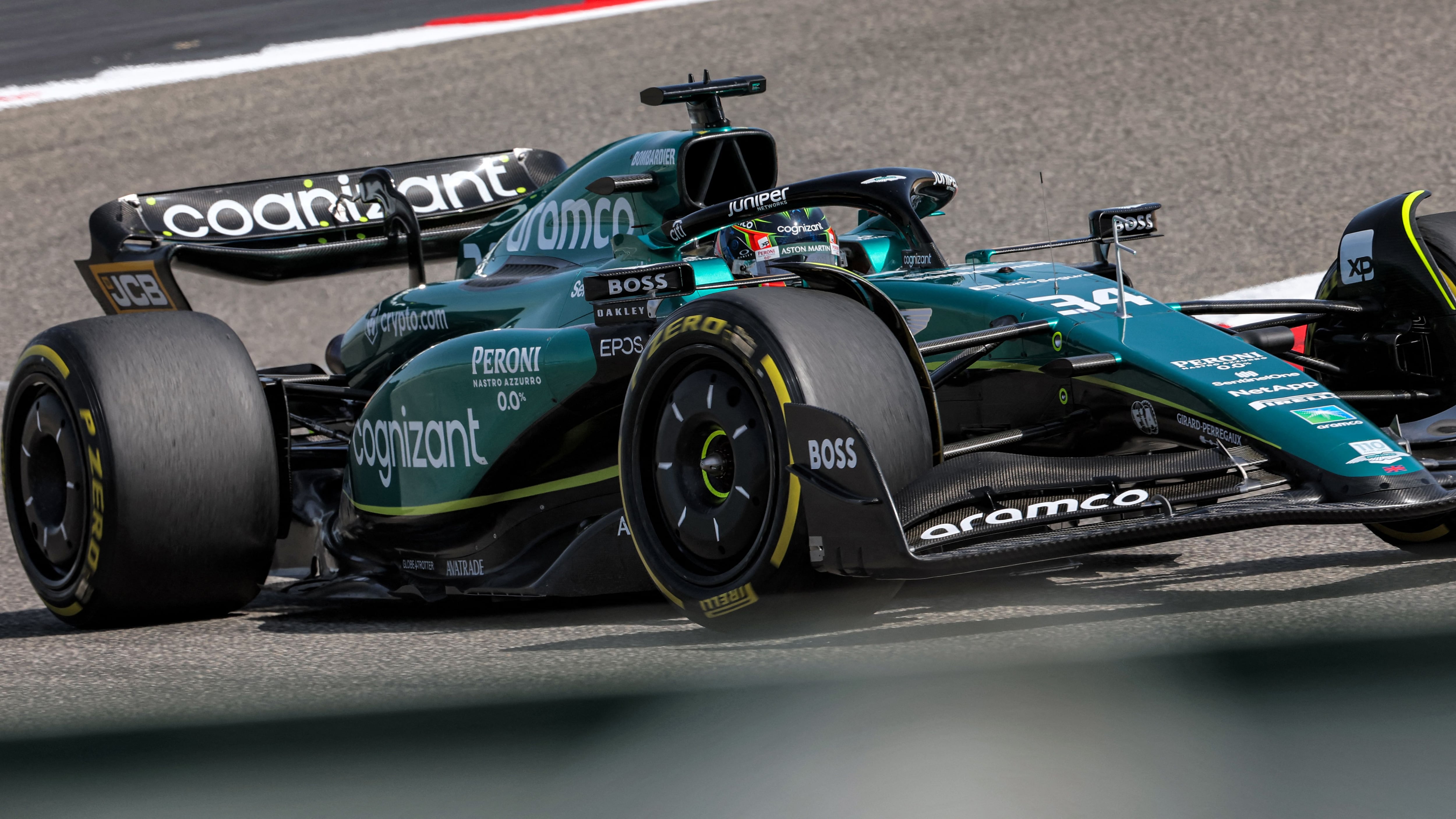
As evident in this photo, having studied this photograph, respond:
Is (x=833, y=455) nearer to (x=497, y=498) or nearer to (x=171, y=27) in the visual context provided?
(x=497, y=498)

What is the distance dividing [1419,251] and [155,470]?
3.61 metres

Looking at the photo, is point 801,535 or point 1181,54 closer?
point 801,535

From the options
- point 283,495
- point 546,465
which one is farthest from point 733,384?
point 283,495

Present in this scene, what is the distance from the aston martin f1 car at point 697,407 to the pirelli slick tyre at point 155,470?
1cm

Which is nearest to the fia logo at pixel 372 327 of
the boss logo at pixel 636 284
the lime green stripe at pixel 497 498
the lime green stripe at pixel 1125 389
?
the lime green stripe at pixel 497 498

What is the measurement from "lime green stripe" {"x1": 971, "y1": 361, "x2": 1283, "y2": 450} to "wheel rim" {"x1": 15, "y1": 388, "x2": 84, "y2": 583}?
107 inches

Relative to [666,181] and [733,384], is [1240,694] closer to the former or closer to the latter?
[733,384]

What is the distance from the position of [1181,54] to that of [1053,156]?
230 centimetres

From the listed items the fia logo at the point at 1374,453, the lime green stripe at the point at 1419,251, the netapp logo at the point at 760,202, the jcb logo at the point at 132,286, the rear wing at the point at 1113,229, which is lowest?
the fia logo at the point at 1374,453

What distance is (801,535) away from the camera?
11.5 ft

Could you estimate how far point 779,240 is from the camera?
4.96m

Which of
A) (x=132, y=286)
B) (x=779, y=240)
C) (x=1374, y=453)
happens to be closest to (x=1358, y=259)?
(x=1374, y=453)

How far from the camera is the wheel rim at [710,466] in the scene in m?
3.65

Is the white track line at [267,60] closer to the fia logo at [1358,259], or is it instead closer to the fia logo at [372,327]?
the fia logo at [372,327]
